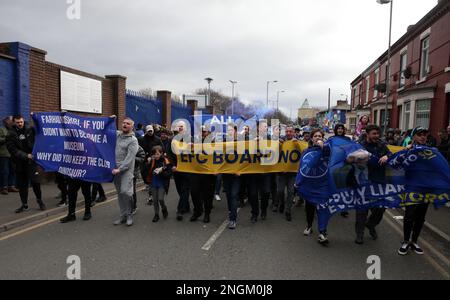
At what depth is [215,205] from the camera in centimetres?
740

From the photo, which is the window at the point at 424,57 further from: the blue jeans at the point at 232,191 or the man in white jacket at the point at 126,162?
the man in white jacket at the point at 126,162

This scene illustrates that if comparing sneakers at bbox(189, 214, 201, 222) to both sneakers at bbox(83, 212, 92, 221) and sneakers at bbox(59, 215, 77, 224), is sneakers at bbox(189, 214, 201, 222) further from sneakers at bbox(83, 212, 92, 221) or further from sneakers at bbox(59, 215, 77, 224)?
sneakers at bbox(59, 215, 77, 224)

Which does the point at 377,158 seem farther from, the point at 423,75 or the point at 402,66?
the point at 402,66

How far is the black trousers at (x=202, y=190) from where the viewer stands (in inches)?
239

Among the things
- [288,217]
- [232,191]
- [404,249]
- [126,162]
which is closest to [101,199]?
[126,162]

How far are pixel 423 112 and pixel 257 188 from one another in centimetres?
1338

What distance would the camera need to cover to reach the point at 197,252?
14.9ft

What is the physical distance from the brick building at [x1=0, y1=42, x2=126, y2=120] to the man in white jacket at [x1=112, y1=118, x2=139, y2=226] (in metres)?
4.63

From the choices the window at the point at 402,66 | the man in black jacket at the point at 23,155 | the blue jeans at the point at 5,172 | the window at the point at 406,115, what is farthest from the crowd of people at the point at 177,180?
the window at the point at 402,66

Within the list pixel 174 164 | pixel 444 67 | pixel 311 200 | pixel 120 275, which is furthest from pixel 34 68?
pixel 444 67

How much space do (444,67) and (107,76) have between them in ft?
46.2

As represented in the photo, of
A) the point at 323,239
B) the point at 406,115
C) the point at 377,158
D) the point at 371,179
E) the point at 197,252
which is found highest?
the point at 406,115
